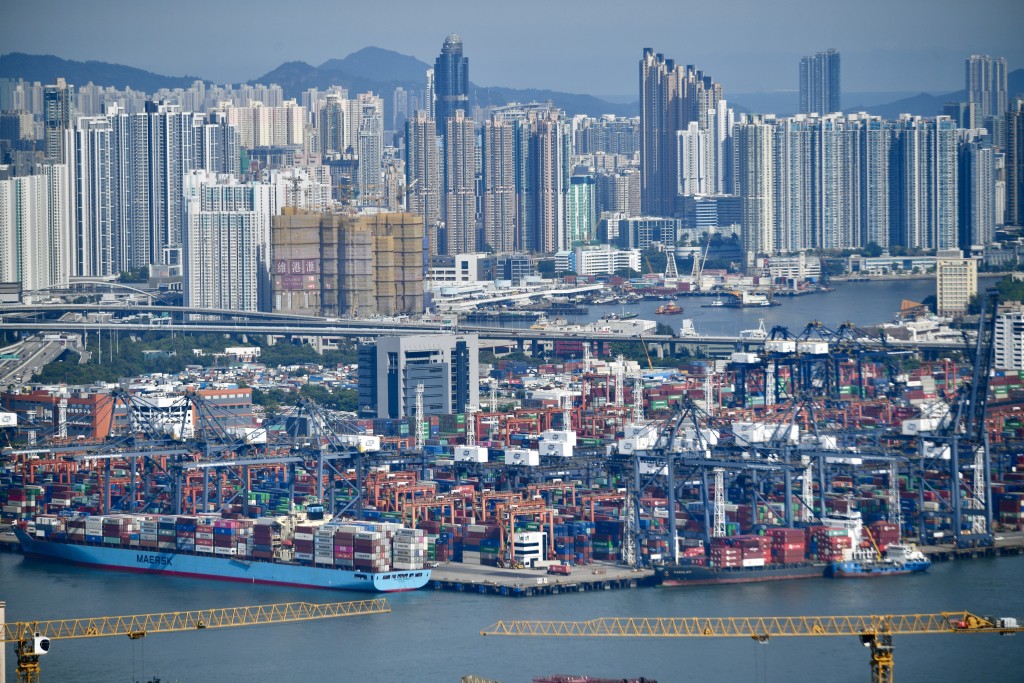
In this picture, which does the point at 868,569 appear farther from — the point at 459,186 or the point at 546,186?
the point at 546,186

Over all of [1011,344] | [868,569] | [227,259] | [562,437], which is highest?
[227,259]

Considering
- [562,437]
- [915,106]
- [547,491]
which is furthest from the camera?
[915,106]

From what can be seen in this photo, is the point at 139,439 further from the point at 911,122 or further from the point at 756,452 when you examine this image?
the point at 911,122

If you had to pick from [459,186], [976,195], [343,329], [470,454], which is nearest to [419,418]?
[470,454]

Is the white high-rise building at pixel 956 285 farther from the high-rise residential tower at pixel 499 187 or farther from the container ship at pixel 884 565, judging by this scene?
the container ship at pixel 884 565

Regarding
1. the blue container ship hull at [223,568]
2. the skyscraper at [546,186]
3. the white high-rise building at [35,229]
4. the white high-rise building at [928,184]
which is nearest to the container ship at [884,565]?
the blue container ship hull at [223,568]

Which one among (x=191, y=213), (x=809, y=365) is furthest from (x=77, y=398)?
(x=191, y=213)

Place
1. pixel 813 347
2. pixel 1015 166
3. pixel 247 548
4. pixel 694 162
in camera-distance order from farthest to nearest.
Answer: pixel 694 162 → pixel 1015 166 → pixel 813 347 → pixel 247 548
